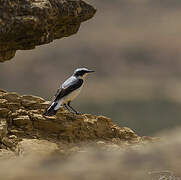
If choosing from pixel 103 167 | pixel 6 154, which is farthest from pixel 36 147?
pixel 103 167

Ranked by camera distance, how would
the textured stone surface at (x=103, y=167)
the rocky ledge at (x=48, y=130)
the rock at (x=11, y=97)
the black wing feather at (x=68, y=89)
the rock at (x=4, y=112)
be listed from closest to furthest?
the textured stone surface at (x=103, y=167)
the rocky ledge at (x=48, y=130)
the rock at (x=4, y=112)
the rock at (x=11, y=97)
the black wing feather at (x=68, y=89)

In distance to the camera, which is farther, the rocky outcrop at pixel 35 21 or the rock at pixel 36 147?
the rocky outcrop at pixel 35 21

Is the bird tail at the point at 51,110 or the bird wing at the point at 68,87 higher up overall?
the bird wing at the point at 68,87

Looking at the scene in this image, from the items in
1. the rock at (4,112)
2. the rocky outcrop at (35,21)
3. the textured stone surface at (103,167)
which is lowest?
the rock at (4,112)

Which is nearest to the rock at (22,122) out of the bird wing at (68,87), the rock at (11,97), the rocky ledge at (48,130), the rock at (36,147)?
the rocky ledge at (48,130)

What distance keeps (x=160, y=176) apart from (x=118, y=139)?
768cm

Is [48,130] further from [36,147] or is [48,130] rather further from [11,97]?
[11,97]

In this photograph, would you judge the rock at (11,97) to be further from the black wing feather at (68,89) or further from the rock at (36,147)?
the rock at (36,147)

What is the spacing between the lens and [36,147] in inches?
418

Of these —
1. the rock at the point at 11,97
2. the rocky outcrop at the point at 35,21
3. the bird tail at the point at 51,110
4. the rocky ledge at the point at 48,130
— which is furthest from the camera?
the rock at the point at 11,97

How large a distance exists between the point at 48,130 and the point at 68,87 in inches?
60.4

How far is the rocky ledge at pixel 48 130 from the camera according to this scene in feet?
35.2

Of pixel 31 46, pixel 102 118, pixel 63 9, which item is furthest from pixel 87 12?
pixel 102 118

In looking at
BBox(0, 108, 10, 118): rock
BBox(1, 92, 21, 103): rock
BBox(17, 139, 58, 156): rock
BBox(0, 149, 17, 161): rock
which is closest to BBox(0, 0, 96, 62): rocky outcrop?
→ BBox(1, 92, 21, 103): rock
